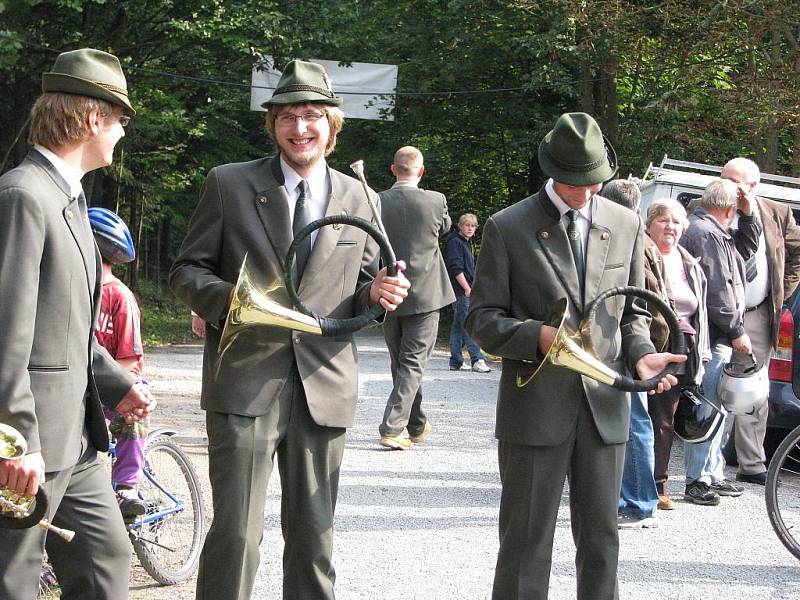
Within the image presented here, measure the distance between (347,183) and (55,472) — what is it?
1610 mm

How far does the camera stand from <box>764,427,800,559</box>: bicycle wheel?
6305 millimetres

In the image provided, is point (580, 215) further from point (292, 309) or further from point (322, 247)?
point (292, 309)

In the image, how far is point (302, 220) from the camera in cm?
444

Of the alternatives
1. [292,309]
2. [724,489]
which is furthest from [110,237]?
[724,489]

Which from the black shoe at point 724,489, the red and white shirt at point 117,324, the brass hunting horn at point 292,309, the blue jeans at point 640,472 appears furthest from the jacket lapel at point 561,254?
the black shoe at point 724,489

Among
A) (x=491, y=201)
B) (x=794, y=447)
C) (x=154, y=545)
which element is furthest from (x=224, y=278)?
(x=491, y=201)

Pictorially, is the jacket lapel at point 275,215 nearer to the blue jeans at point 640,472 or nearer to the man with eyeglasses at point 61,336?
the man with eyeglasses at point 61,336

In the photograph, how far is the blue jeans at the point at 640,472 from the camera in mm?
7262

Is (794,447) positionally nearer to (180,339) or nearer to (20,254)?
(20,254)

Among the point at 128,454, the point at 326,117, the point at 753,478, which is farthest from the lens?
the point at 753,478

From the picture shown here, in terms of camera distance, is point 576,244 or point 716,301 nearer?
point 576,244

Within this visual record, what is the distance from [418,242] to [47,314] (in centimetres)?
648

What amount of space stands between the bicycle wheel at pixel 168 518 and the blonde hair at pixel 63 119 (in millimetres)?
2415

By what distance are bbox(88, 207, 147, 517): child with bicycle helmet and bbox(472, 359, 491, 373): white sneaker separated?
441 inches
